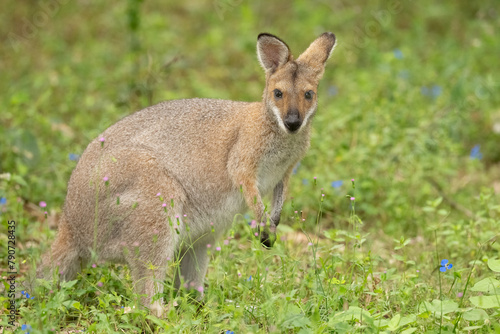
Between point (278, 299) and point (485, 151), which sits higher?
point (278, 299)

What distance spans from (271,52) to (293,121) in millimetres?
688

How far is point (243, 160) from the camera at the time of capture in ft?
15.9

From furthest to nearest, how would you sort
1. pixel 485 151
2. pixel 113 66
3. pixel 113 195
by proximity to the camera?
pixel 113 66, pixel 485 151, pixel 113 195

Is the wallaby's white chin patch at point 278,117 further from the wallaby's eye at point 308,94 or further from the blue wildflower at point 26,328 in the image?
the blue wildflower at point 26,328

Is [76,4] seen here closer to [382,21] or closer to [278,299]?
[382,21]

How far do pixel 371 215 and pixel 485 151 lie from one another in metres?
2.19

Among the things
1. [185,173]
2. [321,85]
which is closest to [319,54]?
[185,173]

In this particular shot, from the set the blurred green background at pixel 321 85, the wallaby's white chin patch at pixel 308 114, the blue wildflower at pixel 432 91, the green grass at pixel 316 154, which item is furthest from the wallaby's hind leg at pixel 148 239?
the blue wildflower at pixel 432 91

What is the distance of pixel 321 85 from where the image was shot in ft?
31.1

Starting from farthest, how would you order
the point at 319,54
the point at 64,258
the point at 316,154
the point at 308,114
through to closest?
the point at 316,154 → the point at 319,54 → the point at 308,114 → the point at 64,258

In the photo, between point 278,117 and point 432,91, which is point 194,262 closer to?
point 278,117

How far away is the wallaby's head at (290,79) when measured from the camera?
4586mm

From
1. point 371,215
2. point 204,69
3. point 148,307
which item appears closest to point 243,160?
point 148,307

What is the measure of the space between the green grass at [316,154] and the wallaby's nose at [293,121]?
44cm
